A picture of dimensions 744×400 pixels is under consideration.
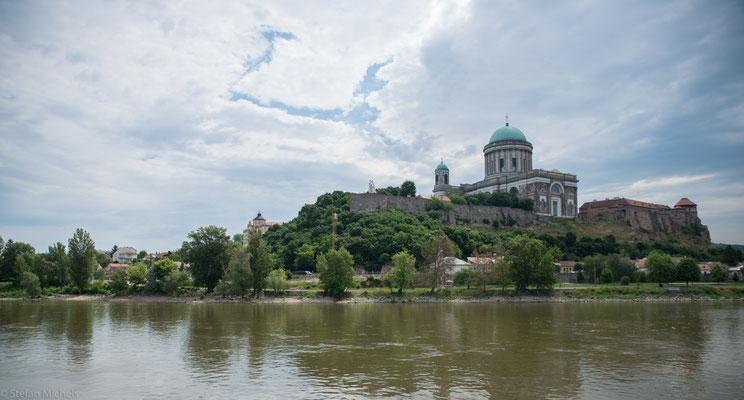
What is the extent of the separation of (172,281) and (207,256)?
5.04 meters

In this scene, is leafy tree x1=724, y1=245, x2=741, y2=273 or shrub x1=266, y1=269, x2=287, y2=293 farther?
leafy tree x1=724, y1=245, x2=741, y2=273

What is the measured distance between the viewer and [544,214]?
98438mm

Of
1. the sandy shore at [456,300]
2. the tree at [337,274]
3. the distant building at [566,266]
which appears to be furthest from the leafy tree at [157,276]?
the distant building at [566,266]

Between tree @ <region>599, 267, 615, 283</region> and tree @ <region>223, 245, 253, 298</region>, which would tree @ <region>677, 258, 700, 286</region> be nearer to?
tree @ <region>599, 267, 615, 283</region>

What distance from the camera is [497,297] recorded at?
52156 millimetres

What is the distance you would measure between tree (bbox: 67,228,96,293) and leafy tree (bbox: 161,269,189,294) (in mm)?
11431

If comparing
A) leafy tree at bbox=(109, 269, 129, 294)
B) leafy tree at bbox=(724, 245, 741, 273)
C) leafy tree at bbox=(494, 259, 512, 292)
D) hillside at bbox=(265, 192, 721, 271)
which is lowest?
leafy tree at bbox=(109, 269, 129, 294)

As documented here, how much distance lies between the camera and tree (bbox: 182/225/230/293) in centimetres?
5534

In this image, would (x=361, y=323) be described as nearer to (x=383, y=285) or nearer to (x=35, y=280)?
(x=383, y=285)

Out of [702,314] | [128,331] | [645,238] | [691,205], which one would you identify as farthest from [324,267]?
[691,205]

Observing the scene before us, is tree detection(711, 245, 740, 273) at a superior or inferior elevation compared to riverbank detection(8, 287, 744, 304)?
superior

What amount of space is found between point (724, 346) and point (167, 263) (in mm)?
55082

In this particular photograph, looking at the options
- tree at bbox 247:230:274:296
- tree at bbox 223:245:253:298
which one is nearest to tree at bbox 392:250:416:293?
tree at bbox 247:230:274:296

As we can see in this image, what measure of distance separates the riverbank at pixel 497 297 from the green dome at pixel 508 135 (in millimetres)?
56400
